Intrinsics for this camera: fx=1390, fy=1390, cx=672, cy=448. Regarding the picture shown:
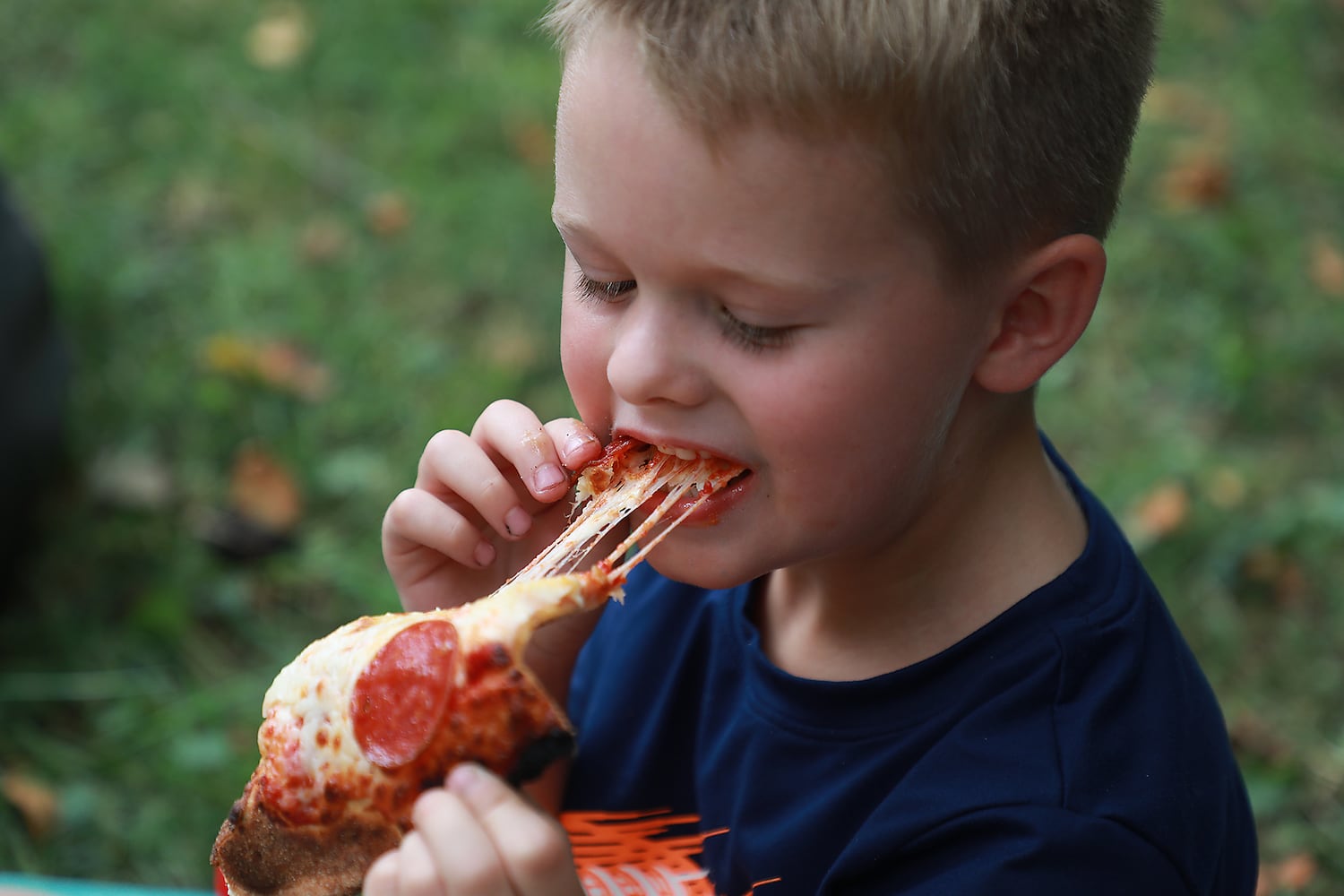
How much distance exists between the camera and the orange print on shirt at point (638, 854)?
2055 mm

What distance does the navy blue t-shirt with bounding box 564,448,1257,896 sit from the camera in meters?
1.69

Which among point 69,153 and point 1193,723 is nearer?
point 1193,723

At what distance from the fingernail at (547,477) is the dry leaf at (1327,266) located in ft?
10.6

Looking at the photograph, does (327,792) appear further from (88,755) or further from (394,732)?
(88,755)

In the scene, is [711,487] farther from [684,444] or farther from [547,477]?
[547,477]

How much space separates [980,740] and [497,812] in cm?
65

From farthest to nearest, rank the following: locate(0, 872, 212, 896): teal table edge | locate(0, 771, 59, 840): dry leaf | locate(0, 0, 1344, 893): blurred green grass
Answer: locate(0, 0, 1344, 893): blurred green grass, locate(0, 771, 59, 840): dry leaf, locate(0, 872, 212, 896): teal table edge

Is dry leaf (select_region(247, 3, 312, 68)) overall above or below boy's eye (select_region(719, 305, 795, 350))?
above

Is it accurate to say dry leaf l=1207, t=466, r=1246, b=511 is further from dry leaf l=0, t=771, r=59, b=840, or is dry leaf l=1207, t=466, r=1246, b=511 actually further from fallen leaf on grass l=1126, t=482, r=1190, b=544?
dry leaf l=0, t=771, r=59, b=840

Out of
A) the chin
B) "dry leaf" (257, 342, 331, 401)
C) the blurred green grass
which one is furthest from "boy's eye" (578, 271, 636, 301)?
"dry leaf" (257, 342, 331, 401)

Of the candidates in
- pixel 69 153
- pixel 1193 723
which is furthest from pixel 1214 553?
pixel 69 153

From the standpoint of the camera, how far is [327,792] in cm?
157

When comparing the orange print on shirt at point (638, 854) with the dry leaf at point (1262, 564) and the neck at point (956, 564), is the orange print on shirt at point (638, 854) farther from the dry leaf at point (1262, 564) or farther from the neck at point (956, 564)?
the dry leaf at point (1262, 564)

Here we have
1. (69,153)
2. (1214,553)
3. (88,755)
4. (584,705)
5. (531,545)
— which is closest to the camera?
(531,545)
